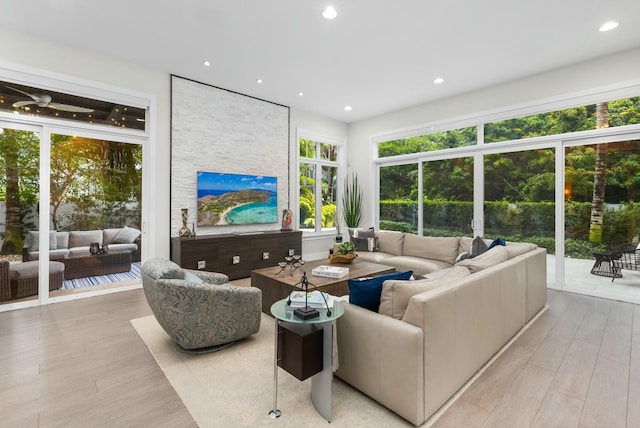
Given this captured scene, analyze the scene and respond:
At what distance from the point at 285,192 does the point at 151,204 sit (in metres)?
2.54

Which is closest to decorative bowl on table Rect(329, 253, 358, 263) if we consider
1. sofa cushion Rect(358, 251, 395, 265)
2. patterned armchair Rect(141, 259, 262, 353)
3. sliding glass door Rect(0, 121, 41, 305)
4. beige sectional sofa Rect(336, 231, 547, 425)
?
sofa cushion Rect(358, 251, 395, 265)

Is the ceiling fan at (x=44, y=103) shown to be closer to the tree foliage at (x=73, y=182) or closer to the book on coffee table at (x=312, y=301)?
the tree foliage at (x=73, y=182)

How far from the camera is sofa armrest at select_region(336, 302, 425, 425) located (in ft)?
5.84

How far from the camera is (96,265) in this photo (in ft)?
14.6

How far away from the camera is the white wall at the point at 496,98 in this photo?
4230 millimetres

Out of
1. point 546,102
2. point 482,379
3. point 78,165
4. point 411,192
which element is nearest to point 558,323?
point 482,379

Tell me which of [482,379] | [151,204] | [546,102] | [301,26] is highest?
[301,26]

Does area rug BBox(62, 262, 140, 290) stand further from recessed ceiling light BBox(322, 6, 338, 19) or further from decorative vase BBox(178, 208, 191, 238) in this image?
recessed ceiling light BBox(322, 6, 338, 19)

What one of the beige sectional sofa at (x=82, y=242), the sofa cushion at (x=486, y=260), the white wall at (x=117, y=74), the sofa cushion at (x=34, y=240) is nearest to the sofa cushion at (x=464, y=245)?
the sofa cushion at (x=486, y=260)

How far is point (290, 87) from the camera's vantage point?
546 cm

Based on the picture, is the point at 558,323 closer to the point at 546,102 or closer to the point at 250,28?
the point at 546,102

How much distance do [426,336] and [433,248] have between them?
3445 mm

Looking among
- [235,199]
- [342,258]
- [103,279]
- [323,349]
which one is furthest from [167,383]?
[235,199]

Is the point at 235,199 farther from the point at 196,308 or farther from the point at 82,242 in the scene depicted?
the point at 196,308
